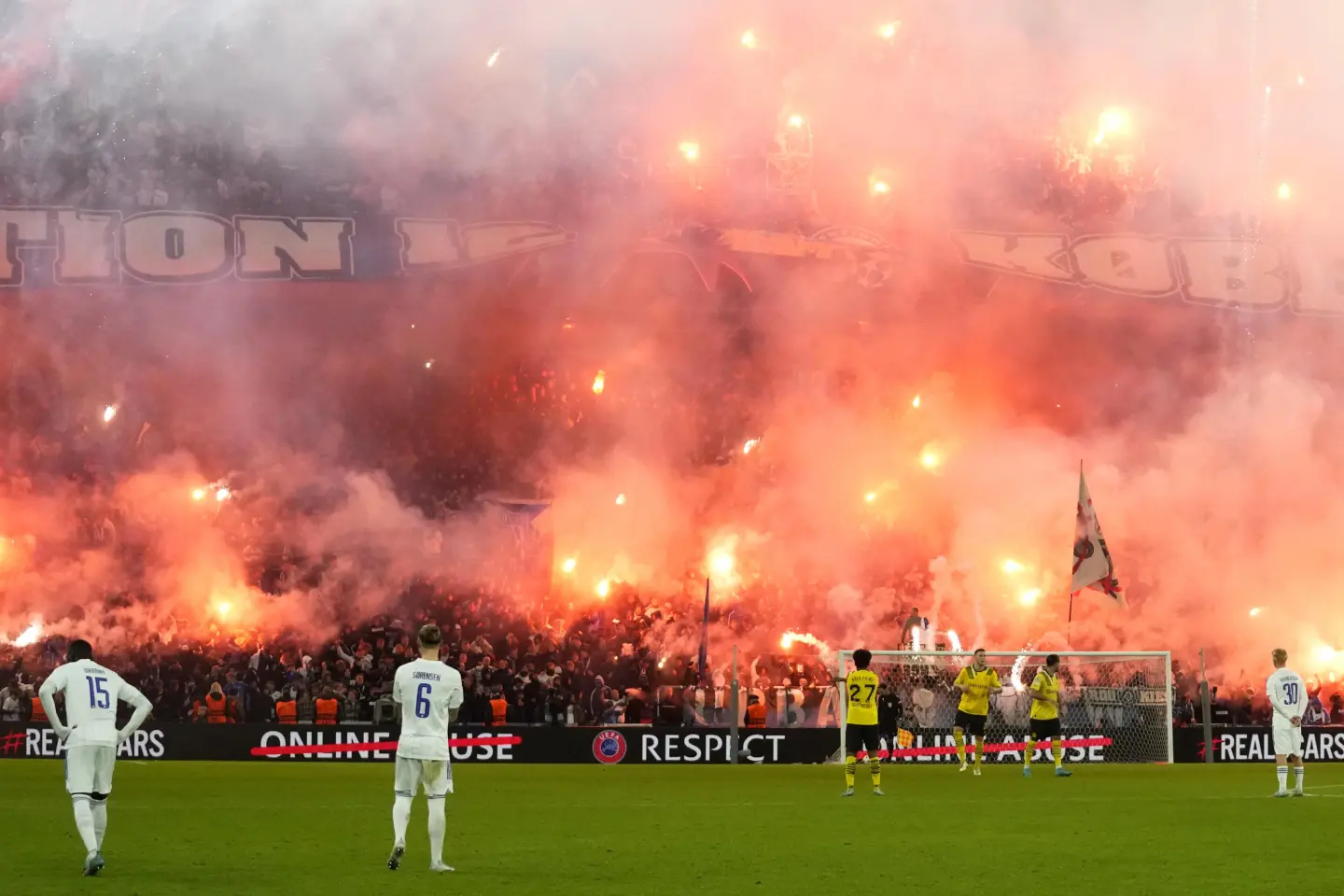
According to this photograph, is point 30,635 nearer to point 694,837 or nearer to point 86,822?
point 694,837

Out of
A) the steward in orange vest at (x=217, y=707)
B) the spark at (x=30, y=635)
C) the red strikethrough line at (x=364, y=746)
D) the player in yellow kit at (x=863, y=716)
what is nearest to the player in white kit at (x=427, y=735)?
the player in yellow kit at (x=863, y=716)

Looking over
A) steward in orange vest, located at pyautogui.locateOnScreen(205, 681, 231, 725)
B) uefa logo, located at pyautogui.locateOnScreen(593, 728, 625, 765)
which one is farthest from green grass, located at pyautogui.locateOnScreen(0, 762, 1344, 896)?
steward in orange vest, located at pyautogui.locateOnScreen(205, 681, 231, 725)

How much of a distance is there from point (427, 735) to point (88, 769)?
2.39 m

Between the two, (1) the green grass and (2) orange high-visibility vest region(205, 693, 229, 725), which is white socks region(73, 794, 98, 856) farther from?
(2) orange high-visibility vest region(205, 693, 229, 725)

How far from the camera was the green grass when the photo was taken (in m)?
9.85

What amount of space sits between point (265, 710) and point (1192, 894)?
27.0 m

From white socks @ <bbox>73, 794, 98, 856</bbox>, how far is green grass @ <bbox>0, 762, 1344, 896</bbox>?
0.86ft

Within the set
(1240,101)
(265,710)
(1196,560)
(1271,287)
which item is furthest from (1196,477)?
(265,710)

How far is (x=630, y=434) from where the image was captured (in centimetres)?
4659

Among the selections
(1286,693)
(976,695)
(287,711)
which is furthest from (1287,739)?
(287,711)

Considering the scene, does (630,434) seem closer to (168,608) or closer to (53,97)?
(168,608)

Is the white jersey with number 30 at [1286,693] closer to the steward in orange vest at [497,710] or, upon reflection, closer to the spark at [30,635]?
the steward in orange vest at [497,710]

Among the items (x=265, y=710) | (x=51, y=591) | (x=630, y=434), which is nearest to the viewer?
(x=265, y=710)

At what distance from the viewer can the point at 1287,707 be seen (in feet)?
59.9
